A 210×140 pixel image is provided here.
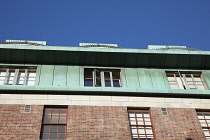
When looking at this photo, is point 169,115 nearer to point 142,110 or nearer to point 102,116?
point 142,110

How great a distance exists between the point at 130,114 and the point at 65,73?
13.9 feet

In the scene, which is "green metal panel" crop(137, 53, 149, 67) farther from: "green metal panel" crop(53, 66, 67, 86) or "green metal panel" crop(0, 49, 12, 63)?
"green metal panel" crop(0, 49, 12, 63)

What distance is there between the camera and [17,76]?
50.9 ft

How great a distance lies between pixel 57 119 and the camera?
44.4 feet

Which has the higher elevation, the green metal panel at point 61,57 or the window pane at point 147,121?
the green metal panel at point 61,57

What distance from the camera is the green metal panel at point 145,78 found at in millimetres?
15663

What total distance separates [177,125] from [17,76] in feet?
28.2

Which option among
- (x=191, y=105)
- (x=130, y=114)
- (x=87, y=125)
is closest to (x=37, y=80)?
(x=87, y=125)

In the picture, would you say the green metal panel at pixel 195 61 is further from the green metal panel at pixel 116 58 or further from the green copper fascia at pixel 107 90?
the green metal panel at pixel 116 58

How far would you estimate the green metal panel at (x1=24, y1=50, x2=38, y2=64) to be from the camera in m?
15.9

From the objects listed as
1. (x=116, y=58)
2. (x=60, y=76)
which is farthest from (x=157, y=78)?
(x=60, y=76)

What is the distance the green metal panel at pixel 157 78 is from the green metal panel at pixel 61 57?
4914 mm

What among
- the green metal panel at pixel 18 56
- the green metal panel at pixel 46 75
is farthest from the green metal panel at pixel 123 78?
the green metal panel at pixel 18 56

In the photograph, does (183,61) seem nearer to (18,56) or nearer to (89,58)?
(89,58)
